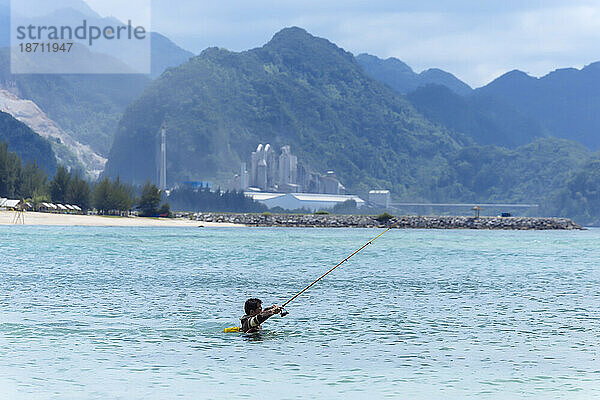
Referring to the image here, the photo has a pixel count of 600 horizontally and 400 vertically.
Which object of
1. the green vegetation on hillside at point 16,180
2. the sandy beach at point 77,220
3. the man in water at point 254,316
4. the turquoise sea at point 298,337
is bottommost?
the turquoise sea at point 298,337

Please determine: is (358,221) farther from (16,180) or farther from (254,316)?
(254,316)

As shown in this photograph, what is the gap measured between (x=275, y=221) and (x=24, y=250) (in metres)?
108

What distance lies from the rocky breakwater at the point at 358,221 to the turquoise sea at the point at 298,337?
120m

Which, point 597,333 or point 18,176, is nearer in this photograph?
point 597,333

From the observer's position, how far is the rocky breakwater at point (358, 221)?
16750 centimetres

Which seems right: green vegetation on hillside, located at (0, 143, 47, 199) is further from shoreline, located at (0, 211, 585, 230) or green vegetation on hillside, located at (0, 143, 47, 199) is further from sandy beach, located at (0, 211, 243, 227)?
shoreline, located at (0, 211, 585, 230)

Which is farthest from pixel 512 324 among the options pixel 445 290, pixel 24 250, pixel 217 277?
pixel 24 250

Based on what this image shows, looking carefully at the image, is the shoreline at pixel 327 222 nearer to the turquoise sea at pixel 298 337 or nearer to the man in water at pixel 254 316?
the turquoise sea at pixel 298 337

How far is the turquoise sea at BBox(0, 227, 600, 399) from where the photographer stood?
54.7 feet

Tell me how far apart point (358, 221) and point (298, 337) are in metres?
146

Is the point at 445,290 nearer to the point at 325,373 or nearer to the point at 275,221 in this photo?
the point at 325,373

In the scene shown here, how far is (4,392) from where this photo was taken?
621 inches

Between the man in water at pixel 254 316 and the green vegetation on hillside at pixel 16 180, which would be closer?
the man in water at pixel 254 316

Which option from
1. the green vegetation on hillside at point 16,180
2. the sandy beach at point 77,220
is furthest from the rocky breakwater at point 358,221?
the green vegetation on hillside at point 16,180
